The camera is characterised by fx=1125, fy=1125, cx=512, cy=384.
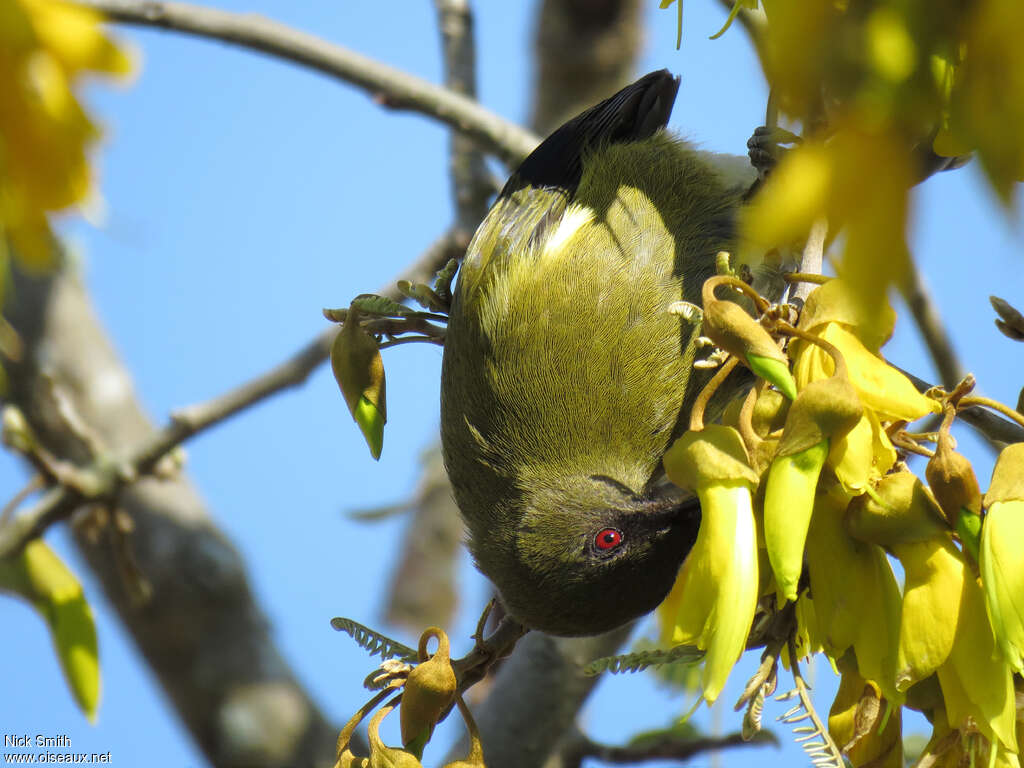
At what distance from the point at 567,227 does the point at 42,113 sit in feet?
6.12

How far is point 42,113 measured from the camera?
128 cm

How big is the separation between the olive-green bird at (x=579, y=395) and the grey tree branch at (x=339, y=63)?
554mm

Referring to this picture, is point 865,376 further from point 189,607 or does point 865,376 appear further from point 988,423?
point 189,607

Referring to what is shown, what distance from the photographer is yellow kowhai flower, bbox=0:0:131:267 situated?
1.21 m

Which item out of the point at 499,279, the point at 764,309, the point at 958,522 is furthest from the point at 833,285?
the point at 499,279

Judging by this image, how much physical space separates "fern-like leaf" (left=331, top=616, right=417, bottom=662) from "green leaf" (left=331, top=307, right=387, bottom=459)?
0.35 metres

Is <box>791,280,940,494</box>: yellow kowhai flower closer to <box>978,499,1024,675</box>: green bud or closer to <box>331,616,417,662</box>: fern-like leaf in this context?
<box>978,499,1024,675</box>: green bud

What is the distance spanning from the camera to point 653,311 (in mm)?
2746

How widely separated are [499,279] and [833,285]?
1369 millimetres

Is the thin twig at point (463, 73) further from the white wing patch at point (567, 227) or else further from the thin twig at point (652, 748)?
the thin twig at point (652, 748)

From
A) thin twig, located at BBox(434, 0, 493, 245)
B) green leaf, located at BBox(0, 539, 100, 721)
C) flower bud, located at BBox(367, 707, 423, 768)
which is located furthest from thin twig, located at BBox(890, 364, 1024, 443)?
thin twig, located at BBox(434, 0, 493, 245)

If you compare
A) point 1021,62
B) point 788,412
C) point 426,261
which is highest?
point 426,261

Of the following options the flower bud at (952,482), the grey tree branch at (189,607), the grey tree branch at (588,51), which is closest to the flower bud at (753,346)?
the flower bud at (952,482)

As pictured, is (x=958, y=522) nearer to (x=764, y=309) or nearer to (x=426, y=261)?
(x=764, y=309)
